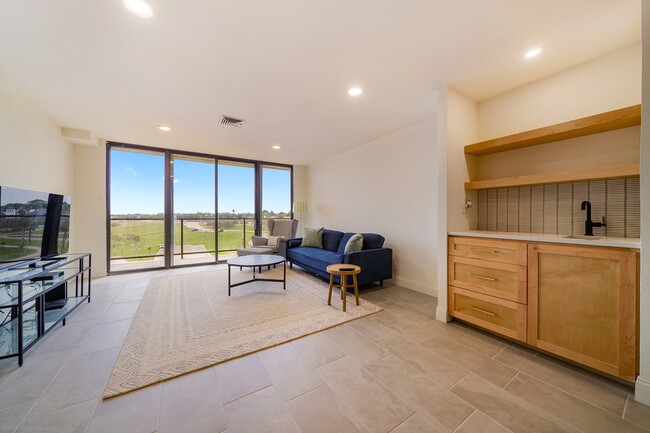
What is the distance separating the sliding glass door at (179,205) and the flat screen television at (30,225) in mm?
1540

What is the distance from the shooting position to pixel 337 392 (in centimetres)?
149

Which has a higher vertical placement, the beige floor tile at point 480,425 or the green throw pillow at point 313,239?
the green throw pillow at point 313,239

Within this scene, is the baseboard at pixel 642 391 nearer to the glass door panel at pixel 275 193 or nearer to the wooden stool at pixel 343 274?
the wooden stool at pixel 343 274

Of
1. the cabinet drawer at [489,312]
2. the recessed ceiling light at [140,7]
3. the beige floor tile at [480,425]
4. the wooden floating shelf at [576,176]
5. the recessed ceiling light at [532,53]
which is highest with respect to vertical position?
the recessed ceiling light at [532,53]

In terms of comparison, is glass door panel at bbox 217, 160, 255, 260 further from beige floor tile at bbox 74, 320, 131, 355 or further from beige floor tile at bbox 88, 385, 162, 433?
beige floor tile at bbox 88, 385, 162, 433

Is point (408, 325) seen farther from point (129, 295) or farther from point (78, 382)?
point (129, 295)

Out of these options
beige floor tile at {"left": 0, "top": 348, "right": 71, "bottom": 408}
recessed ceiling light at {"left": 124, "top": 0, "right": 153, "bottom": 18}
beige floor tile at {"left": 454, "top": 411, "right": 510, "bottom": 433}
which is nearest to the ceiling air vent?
recessed ceiling light at {"left": 124, "top": 0, "right": 153, "bottom": 18}

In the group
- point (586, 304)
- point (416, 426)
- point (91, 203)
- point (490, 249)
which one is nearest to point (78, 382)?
point (416, 426)

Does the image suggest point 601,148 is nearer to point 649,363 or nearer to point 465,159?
point 465,159

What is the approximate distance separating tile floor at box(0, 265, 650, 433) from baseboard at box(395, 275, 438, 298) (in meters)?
1.11

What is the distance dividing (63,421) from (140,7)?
259cm

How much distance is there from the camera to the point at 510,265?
Answer: 2023 millimetres

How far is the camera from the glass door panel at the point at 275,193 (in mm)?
6031

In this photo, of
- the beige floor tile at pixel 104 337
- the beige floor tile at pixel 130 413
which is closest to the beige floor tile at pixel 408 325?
the beige floor tile at pixel 130 413
